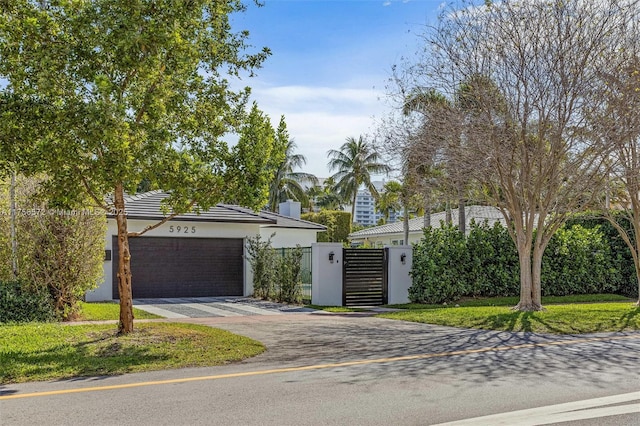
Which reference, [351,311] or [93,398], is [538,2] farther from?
[93,398]

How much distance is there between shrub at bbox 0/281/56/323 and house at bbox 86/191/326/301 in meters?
5.67

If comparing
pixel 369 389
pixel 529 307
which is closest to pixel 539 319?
pixel 529 307

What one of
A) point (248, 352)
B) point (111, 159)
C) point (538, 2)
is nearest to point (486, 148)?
point (538, 2)

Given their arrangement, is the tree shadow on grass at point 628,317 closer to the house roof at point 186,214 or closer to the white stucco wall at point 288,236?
the house roof at point 186,214

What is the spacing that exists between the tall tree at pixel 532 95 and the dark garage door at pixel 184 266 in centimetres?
1036

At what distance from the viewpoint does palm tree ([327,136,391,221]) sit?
49.5 metres

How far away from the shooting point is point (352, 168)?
168ft

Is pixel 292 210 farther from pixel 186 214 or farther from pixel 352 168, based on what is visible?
pixel 352 168

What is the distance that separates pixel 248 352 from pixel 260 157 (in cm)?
327

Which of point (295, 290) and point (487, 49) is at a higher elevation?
point (487, 49)

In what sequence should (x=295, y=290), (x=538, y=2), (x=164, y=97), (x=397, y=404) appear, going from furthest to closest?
1. (x=295, y=290)
2. (x=538, y=2)
3. (x=164, y=97)
4. (x=397, y=404)

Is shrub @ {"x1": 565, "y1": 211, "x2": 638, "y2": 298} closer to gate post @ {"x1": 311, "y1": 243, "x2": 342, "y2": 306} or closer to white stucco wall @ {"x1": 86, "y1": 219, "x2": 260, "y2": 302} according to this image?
gate post @ {"x1": 311, "y1": 243, "x2": 342, "y2": 306}

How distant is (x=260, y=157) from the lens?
1014 cm

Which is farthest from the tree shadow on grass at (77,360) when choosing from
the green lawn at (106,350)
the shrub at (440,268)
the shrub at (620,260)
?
the shrub at (620,260)
